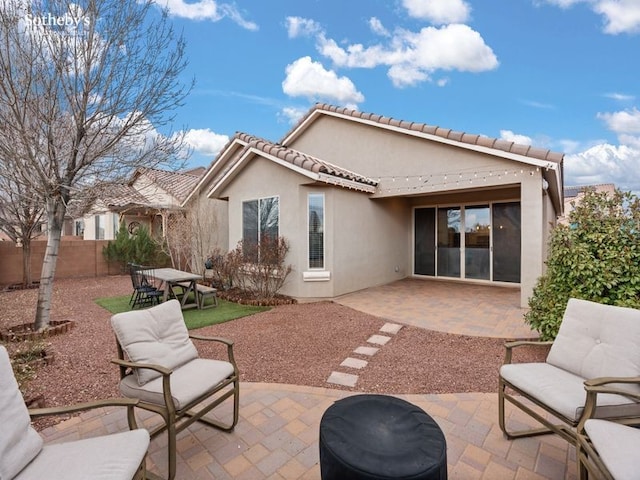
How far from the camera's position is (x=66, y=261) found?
14047 millimetres

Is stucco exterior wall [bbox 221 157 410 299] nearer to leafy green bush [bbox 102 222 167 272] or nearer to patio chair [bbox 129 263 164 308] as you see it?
patio chair [bbox 129 263 164 308]

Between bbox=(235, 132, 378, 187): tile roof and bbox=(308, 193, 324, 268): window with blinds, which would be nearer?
bbox=(235, 132, 378, 187): tile roof

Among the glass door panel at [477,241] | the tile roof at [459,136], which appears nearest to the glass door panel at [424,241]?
the glass door panel at [477,241]

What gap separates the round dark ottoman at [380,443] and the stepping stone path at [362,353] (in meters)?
1.96

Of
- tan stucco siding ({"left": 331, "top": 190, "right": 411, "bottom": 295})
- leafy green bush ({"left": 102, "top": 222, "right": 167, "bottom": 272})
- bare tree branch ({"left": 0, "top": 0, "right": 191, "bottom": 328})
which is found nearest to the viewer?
bare tree branch ({"left": 0, "top": 0, "right": 191, "bottom": 328})

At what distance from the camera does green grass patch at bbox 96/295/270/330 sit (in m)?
7.58

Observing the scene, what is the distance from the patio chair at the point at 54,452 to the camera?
191cm

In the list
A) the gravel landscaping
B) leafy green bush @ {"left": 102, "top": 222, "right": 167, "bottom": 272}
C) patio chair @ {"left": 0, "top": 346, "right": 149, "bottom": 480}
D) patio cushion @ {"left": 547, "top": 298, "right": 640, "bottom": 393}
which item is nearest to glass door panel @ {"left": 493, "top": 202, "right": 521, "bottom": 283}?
the gravel landscaping

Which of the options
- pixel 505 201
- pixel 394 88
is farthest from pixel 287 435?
pixel 394 88

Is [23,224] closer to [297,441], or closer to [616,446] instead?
[297,441]

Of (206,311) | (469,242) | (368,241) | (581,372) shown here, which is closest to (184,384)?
(581,372)

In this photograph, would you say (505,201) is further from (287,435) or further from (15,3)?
(15,3)

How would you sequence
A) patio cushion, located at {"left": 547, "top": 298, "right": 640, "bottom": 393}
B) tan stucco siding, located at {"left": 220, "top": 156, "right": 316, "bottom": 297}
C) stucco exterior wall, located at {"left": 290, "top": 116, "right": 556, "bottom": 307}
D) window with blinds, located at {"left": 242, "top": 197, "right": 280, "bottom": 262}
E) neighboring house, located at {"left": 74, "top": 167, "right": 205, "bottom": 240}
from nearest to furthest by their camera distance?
1. patio cushion, located at {"left": 547, "top": 298, "right": 640, "bottom": 393}
2. stucco exterior wall, located at {"left": 290, "top": 116, "right": 556, "bottom": 307}
3. tan stucco siding, located at {"left": 220, "top": 156, "right": 316, "bottom": 297}
4. window with blinds, located at {"left": 242, "top": 197, "right": 280, "bottom": 262}
5. neighboring house, located at {"left": 74, "top": 167, "right": 205, "bottom": 240}

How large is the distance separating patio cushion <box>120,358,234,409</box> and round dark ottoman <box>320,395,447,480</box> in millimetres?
1316
